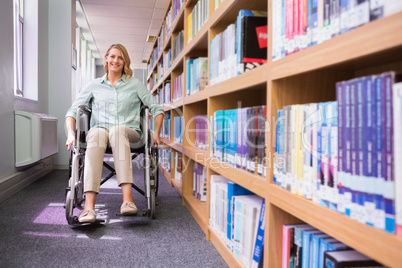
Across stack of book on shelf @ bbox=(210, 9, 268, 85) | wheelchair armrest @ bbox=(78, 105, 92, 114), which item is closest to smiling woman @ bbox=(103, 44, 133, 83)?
wheelchair armrest @ bbox=(78, 105, 92, 114)

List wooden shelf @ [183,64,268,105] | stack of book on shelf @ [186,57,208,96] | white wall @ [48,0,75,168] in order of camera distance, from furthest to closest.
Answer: white wall @ [48,0,75,168] < stack of book on shelf @ [186,57,208,96] < wooden shelf @ [183,64,268,105]

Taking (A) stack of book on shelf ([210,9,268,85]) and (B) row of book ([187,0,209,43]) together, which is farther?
(B) row of book ([187,0,209,43])

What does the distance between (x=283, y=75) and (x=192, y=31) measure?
4.95ft

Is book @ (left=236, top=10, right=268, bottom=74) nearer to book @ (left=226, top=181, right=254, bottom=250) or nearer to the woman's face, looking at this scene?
book @ (left=226, top=181, right=254, bottom=250)

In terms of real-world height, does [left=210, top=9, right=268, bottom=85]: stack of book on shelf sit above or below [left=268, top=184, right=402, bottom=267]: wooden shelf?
above

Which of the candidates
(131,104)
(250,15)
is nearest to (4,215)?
(131,104)

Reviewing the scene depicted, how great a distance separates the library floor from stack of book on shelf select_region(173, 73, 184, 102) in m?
0.93

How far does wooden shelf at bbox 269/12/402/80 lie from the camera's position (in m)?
0.56

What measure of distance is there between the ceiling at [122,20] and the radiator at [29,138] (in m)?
2.54

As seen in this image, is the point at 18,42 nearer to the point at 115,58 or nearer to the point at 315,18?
the point at 115,58

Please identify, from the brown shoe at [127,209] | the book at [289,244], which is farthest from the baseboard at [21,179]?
the book at [289,244]

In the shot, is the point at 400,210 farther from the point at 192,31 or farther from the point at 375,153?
the point at 192,31

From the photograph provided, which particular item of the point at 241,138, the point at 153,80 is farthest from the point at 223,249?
the point at 153,80

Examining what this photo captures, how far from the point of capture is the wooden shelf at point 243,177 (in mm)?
1138
